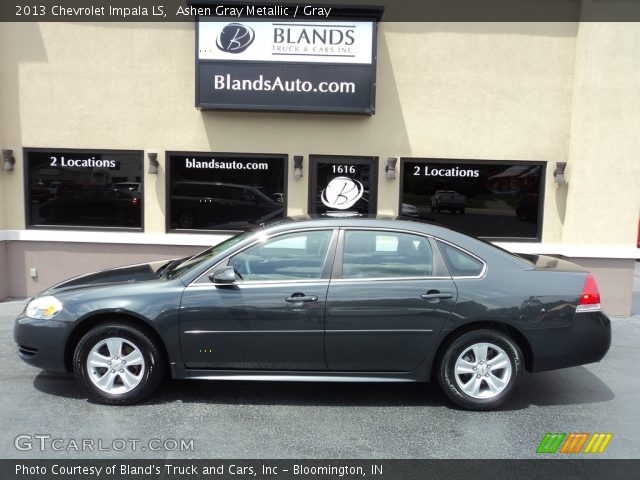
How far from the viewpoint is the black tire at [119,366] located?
4477mm

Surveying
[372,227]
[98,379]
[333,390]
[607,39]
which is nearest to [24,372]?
[98,379]

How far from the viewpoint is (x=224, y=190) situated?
8.11m

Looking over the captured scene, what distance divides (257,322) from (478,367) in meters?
1.84

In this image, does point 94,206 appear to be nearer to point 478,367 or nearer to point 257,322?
point 257,322

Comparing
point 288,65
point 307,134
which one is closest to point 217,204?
point 307,134

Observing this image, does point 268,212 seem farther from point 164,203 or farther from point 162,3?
point 162,3

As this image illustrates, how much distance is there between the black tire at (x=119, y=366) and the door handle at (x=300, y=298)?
1.15m

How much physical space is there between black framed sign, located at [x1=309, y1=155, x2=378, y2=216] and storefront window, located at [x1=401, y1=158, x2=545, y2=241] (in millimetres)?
487

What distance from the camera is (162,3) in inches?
310

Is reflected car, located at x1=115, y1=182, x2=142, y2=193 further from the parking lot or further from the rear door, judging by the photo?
the rear door

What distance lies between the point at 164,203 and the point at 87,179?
1223mm

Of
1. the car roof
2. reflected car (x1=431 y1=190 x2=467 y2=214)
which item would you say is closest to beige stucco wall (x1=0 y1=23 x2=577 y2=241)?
reflected car (x1=431 y1=190 x2=467 y2=214)

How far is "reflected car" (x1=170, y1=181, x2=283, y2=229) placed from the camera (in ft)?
26.6
